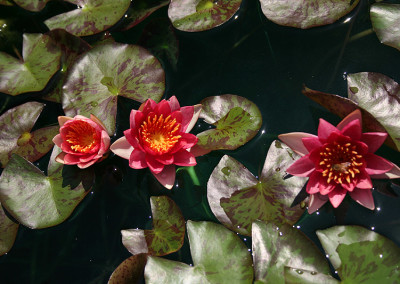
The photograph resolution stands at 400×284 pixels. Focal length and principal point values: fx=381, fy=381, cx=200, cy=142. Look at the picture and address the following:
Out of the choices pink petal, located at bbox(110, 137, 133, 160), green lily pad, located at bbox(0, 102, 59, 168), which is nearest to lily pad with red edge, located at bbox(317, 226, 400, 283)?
pink petal, located at bbox(110, 137, 133, 160)

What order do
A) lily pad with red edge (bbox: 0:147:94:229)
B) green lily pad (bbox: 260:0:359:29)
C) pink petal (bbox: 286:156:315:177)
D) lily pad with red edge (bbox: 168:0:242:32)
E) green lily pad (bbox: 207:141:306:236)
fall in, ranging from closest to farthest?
pink petal (bbox: 286:156:315:177)
green lily pad (bbox: 207:141:306:236)
lily pad with red edge (bbox: 0:147:94:229)
green lily pad (bbox: 260:0:359:29)
lily pad with red edge (bbox: 168:0:242:32)

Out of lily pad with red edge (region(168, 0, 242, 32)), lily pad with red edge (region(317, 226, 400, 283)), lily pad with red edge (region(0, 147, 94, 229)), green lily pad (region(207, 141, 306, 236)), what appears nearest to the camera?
lily pad with red edge (region(317, 226, 400, 283))

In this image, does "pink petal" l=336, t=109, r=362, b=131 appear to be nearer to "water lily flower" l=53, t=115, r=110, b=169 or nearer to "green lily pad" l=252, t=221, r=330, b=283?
"green lily pad" l=252, t=221, r=330, b=283

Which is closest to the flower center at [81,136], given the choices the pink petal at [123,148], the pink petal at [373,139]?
the pink petal at [123,148]

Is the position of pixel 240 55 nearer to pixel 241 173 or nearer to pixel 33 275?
pixel 241 173

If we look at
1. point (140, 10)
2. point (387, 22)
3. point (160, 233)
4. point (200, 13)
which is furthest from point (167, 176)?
point (387, 22)

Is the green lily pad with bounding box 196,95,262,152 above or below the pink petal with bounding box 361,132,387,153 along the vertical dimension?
below

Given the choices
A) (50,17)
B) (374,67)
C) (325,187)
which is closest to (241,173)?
(325,187)
